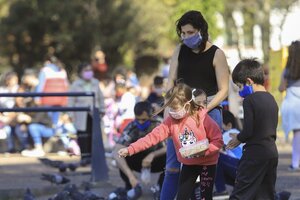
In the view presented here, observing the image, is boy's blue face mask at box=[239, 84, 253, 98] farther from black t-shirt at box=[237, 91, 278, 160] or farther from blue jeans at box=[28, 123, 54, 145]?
blue jeans at box=[28, 123, 54, 145]

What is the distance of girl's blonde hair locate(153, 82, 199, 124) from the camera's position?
26.3ft

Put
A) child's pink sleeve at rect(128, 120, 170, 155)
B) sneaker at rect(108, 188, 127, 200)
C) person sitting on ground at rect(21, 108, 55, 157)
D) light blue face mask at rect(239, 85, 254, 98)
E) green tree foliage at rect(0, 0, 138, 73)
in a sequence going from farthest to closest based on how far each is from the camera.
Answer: green tree foliage at rect(0, 0, 138, 73) → person sitting on ground at rect(21, 108, 55, 157) → sneaker at rect(108, 188, 127, 200) → child's pink sleeve at rect(128, 120, 170, 155) → light blue face mask at rect(239, 85, 254, 98)

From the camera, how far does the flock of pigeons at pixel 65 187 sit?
9.62 m

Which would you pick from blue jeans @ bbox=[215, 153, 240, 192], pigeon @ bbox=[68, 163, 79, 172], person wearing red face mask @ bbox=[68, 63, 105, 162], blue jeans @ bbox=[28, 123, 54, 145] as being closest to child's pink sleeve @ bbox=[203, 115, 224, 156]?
blue jeans @ bbox=[215, 153, 240, 192]

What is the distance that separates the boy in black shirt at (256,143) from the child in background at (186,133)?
0.30 m

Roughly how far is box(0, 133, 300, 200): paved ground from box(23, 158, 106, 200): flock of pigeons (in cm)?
18

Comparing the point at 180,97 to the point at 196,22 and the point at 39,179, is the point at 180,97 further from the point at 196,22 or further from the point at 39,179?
the point at 39,179

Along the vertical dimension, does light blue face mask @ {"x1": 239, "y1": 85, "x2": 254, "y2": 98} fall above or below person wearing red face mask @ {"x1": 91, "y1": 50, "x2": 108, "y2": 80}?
above

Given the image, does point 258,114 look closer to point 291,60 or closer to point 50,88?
point 291,60

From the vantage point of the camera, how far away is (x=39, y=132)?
1546 centimetres

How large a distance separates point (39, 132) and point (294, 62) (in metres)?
4.75

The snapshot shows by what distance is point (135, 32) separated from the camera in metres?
37.4

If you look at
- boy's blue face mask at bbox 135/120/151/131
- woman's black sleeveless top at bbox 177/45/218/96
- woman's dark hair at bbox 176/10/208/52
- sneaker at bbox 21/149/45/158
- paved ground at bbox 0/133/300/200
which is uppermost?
woman's dark hair at bbox 176/10/208/52

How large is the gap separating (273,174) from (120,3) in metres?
29.3
